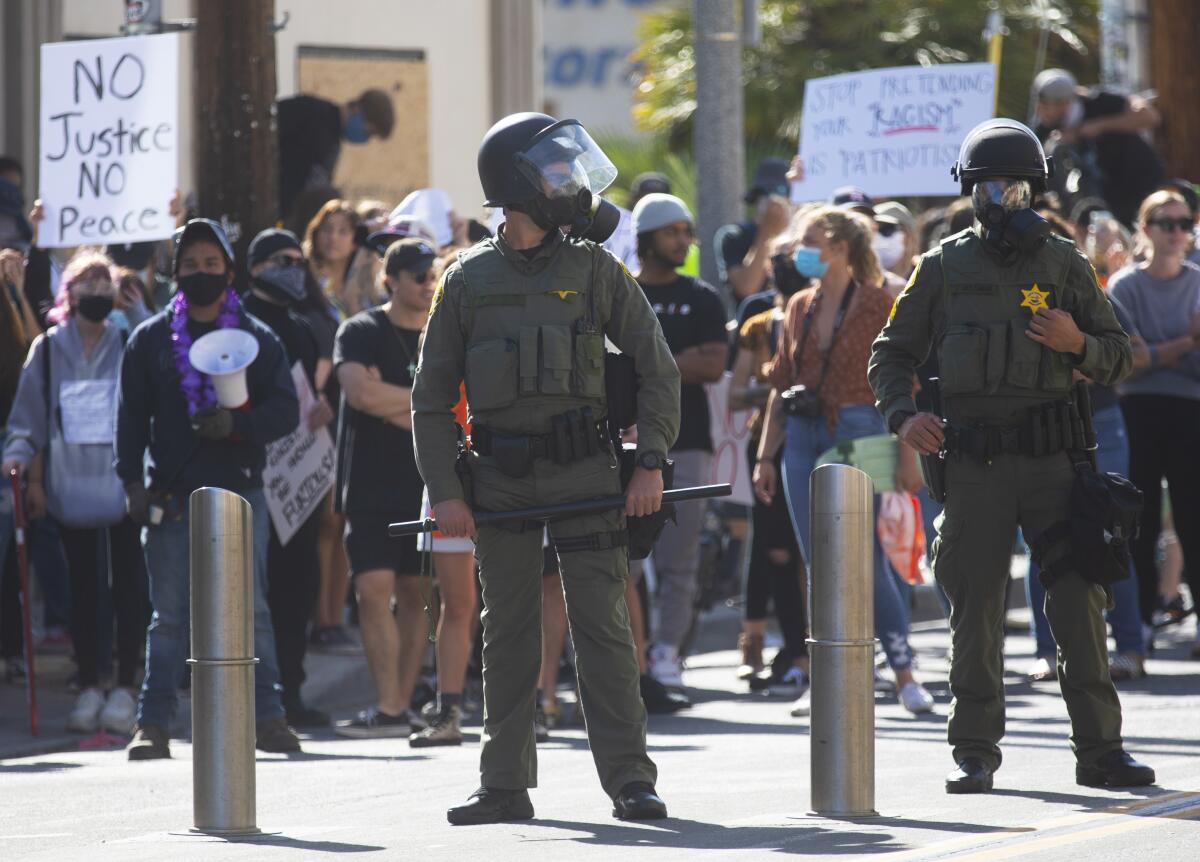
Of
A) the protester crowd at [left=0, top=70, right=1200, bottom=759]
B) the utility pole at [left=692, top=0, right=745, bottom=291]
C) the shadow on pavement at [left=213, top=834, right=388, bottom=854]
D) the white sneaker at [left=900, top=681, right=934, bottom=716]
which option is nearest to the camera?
the shadow on pavement at [left=213, top=834, right=388, bottom=854]

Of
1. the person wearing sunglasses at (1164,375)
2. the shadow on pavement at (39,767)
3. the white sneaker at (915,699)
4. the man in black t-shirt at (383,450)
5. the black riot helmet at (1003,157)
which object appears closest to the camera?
the black riot helmet at (1003,157)

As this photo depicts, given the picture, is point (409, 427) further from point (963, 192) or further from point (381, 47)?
point (381, 47)

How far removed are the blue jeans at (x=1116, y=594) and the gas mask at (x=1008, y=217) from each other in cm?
339

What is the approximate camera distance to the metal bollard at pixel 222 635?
6.84m

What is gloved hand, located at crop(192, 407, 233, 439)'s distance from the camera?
9078 mm

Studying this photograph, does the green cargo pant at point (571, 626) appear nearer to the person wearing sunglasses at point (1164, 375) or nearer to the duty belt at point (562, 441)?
the duty belt at point (562, 441)

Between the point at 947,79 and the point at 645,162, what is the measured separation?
21.2 meters

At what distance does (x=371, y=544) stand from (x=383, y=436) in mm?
461

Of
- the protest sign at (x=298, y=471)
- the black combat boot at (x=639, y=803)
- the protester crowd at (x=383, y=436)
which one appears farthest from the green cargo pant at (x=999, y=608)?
the protest sign at (x=298, y=471)

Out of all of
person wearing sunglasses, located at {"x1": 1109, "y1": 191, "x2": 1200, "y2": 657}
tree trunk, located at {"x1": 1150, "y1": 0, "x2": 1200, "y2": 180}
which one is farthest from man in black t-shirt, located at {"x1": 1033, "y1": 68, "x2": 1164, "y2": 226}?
tree trunk, located at {"x1": 1150, "y1": 0, "x2": 1200, "y2": 180}

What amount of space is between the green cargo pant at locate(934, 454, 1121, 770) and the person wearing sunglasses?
3717mm

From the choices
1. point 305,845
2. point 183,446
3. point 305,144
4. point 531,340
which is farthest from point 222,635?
point 305,144

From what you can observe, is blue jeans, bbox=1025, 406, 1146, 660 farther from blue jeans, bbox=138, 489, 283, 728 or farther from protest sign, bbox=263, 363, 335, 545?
blue jeans, bbox=138, 489, 283, 728

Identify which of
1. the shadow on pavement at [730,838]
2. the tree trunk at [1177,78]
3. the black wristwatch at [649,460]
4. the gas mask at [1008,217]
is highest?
the tree trunk at [1177,78]
